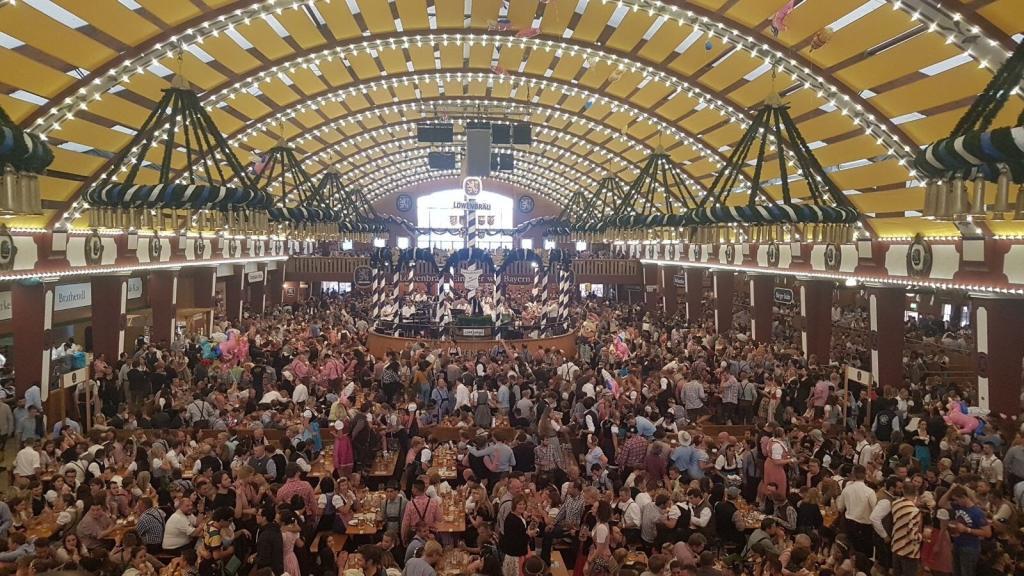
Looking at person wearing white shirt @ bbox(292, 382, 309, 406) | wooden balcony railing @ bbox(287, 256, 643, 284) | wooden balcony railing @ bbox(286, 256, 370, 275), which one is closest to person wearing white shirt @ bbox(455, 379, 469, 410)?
person wearing white shirt @ bbox(292, 382, 309, 406)

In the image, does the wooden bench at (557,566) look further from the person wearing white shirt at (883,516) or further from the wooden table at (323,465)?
the wooden table at (323,465)

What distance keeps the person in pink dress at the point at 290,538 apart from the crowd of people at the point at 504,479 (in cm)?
2

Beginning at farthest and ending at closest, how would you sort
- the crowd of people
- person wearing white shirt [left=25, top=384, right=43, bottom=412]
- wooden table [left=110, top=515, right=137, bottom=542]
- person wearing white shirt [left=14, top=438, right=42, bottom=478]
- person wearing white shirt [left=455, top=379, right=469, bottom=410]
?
person wearing white shirt [left=25, top=384, right=43, bottom=412], person wearing white shirt [left=455, top=379, right=469, bottom=410], person wearing white shirt [left=14, top=438, right=42, bottom=478], wooden table [left=110, top=515, right=137, bottom=542], the crowd of people

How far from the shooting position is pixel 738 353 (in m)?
21.0

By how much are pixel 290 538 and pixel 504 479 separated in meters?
2.80

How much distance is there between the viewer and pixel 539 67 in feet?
72.4

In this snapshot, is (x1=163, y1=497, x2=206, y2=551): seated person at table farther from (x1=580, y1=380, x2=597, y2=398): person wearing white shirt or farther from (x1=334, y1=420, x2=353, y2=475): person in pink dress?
(x1=580, y1=380, x2=597, y2=398): person wearing white shirt

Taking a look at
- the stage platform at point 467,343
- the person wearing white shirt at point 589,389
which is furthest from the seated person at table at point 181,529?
the stage platform at point 467,343

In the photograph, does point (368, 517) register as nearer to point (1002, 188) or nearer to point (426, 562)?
point (426, 562)

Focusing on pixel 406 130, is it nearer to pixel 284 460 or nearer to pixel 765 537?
pixel 284 460

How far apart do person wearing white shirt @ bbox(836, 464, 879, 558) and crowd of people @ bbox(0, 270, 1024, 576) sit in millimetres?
26

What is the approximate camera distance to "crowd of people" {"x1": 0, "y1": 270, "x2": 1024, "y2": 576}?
7.20 meters

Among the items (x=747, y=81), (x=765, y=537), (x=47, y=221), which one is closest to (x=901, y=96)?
(x=747, y=81)

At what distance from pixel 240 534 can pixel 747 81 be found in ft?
52.6
